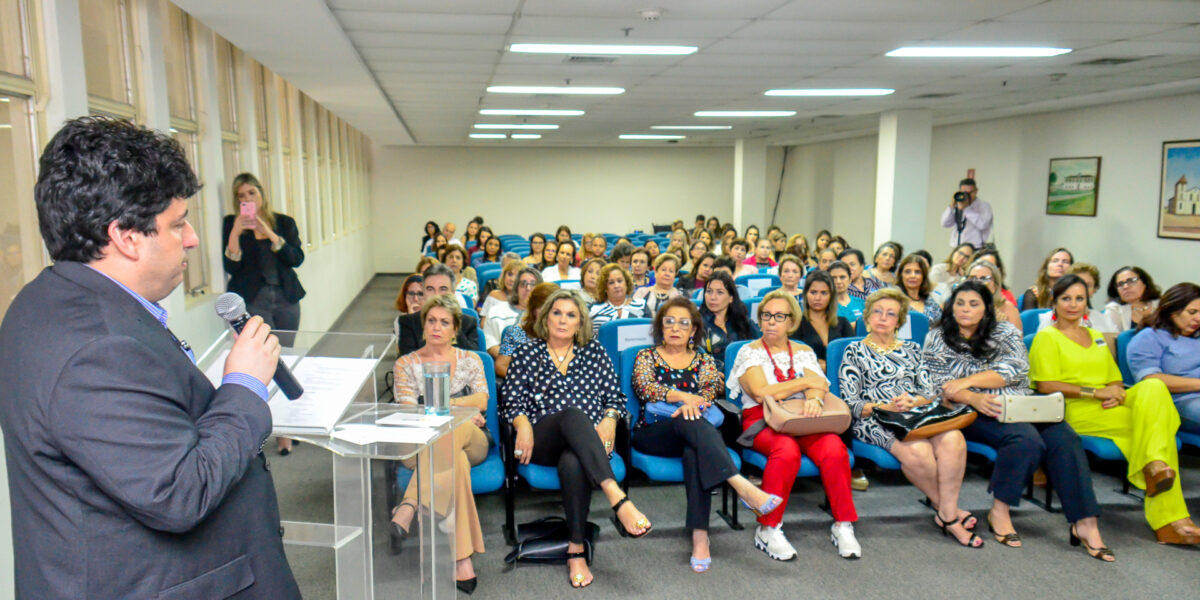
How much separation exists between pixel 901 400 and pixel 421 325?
2.82 m

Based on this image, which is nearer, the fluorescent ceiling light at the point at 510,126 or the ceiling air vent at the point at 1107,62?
the ceiling air vent at the point at 1107,62

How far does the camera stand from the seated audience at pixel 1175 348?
13.9ft

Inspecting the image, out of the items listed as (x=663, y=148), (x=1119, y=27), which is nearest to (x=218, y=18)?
(x=1119, y=27)

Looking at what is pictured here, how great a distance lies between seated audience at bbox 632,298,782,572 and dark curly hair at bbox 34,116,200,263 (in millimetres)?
2735

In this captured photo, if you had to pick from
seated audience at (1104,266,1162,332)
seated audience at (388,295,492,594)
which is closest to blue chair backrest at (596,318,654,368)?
seated audience at (388,295,492,594)

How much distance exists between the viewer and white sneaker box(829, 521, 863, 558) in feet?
12.0

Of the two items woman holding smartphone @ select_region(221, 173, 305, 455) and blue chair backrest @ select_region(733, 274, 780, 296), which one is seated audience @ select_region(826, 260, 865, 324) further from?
woman holding smartphone @ select_region(221, 173, 305, 455)

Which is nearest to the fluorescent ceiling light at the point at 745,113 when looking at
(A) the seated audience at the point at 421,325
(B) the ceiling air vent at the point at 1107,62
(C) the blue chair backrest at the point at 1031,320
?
(B) the ceiling air vent at the point at 1107,62

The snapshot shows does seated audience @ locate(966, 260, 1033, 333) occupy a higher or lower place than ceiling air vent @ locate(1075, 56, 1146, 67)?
lower

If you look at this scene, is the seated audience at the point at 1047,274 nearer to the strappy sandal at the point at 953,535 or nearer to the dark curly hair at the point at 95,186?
the strappy sandal at the point at 953,535

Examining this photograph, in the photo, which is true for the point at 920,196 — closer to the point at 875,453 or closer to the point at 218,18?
the point at 875,453

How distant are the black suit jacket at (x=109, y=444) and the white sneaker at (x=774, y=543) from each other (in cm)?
276

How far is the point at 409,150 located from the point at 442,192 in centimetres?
115

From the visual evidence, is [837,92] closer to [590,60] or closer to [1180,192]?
[590,60]
